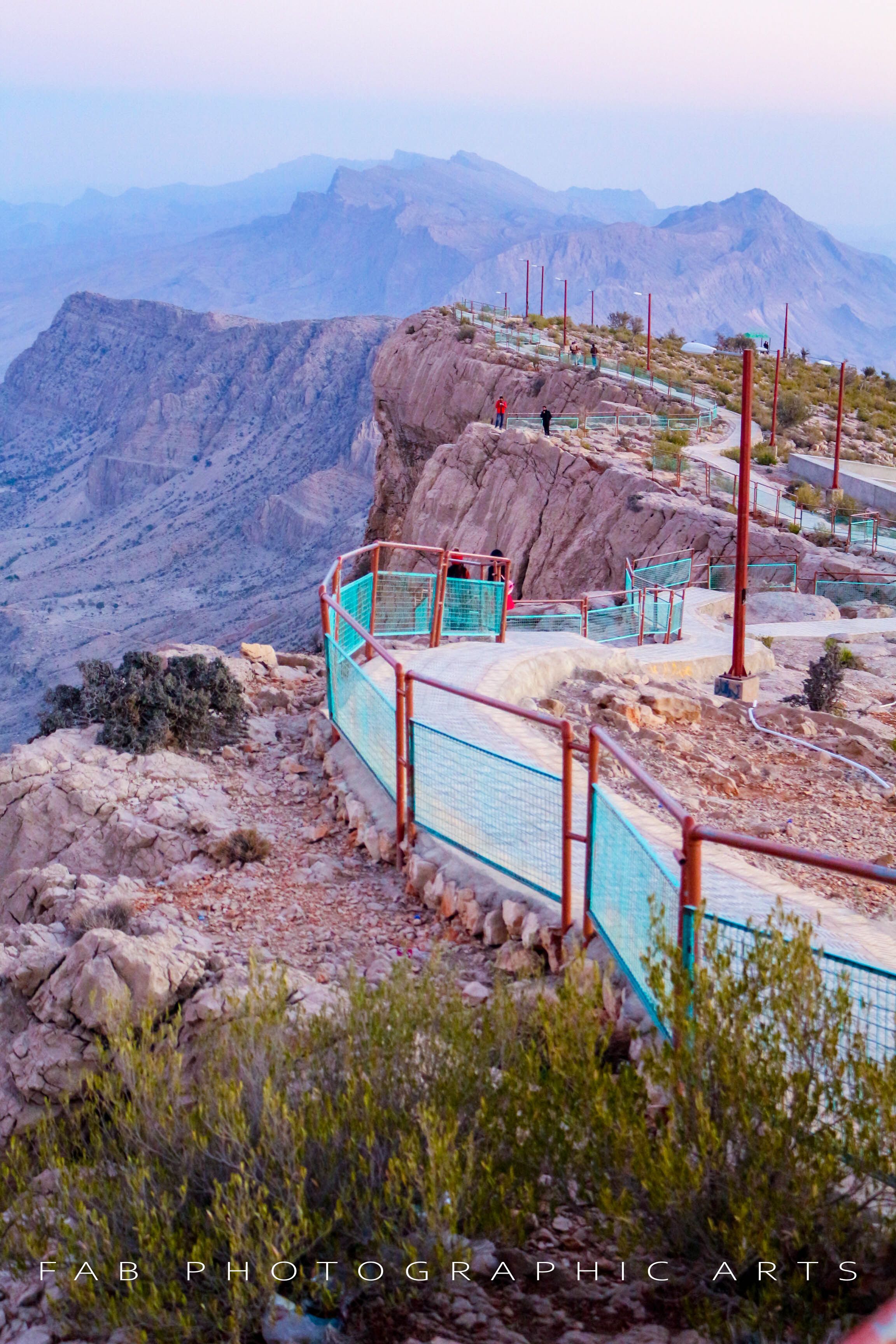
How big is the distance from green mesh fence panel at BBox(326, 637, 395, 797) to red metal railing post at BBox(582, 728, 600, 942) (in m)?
2.17

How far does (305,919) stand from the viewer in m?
7.23

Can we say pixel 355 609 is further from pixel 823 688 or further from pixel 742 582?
pixel 823 688

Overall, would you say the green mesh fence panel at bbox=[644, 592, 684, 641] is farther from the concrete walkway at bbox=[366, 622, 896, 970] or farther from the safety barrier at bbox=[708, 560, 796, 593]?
the concrete walkway at bbox=[366, 622, 896, 970]

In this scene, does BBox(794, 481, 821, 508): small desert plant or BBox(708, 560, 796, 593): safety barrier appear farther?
Result: BBox(794, 481, 821, 508): small desert plant

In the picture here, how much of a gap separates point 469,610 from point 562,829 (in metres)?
8.79

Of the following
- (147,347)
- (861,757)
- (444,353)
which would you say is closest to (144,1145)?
(861,757)

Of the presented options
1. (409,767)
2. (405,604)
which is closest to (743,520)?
(405,604)

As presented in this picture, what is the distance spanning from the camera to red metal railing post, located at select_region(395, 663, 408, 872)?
740 cm

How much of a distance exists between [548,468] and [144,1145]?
92.9ft

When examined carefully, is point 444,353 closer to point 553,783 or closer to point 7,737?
point 7,737

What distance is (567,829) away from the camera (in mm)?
5871

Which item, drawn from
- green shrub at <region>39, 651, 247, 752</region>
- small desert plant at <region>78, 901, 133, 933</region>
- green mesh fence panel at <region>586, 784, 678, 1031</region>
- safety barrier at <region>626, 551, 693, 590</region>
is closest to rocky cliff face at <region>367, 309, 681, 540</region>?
safety barrier at <region>626, 551, 693, 590</region>

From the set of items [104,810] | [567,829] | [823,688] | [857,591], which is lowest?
[857,591]

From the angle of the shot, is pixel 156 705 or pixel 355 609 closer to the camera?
pixel 156 705
